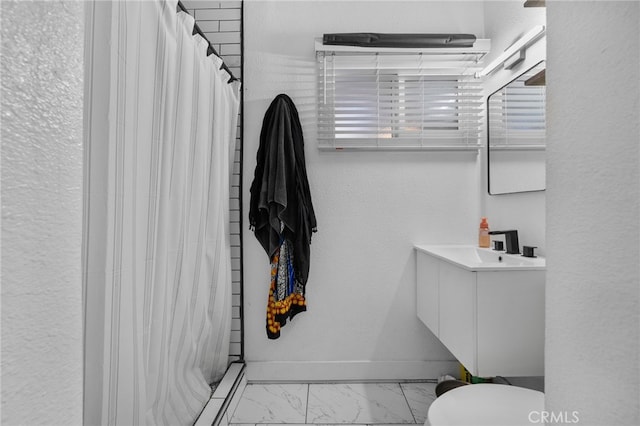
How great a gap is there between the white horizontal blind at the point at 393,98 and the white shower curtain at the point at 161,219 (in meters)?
0.66

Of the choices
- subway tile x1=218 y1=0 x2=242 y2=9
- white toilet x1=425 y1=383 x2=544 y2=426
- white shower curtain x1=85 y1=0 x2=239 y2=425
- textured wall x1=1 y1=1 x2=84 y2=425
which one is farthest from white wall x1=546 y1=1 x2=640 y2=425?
subway tile x1=218 y1=0 x2=242 y2=9

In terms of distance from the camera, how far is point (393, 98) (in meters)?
2.12

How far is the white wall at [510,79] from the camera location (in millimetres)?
1638

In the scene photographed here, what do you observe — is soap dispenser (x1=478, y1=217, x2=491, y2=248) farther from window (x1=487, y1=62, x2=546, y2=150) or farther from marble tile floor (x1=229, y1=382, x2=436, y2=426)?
marble tile floor (x1=229, y1=382, x2=436, y2=426)

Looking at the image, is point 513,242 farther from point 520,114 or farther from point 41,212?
point 41,212

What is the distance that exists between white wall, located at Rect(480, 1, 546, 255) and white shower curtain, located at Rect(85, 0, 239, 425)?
1517 millimetres

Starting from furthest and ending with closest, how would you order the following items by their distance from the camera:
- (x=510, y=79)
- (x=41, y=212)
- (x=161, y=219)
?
(x=510, y=79) < (x=161, y=219) < (x=41, y=212)

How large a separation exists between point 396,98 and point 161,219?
1.53m

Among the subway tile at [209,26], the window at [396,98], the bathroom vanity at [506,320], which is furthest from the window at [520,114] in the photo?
the subway tile at [209,26]

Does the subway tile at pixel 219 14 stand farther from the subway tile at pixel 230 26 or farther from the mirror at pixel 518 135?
the mirror at pixel 518 135

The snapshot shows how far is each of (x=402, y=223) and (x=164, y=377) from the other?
4.84 feet

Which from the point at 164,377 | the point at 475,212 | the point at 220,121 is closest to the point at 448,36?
the point at 475,212

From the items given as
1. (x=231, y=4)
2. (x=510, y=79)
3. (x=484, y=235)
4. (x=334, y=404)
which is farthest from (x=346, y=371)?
(x=231, y=4)

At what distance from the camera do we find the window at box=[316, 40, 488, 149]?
2.11 metres
